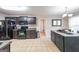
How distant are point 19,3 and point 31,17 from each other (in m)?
10.9

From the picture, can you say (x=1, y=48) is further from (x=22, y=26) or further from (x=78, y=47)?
(x=22, y=26)

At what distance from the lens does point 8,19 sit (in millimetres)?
A: 12297

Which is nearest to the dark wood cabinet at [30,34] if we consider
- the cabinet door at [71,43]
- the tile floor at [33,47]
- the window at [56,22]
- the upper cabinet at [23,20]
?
the upper cabinet at [23,20]

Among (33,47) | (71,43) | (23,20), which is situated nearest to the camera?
(71,43)

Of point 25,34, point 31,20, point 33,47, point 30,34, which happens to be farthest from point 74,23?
point 33,47

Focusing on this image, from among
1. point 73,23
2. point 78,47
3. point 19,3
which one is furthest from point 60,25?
point 19,3

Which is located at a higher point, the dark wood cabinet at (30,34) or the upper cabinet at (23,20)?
the upper cabinet at (23,20)

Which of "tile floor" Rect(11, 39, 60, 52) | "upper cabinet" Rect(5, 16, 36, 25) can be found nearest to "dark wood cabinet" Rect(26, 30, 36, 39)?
"upper cabinet" Rect(5, 16, 36, 25)

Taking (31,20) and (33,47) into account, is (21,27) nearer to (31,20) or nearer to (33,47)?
(31,20)

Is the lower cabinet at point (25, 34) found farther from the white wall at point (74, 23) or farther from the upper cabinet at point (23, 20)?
the white wall at point (74, 23)

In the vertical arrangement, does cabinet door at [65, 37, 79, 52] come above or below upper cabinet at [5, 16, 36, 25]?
below

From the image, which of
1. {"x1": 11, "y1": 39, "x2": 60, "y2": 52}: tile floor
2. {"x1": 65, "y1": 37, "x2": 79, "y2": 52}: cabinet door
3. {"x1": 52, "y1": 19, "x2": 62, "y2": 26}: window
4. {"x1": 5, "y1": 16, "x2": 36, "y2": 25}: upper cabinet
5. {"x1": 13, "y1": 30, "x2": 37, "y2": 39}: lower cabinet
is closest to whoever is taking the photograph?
{"x1": 65, "y1": 37, "x2": 79, "y2": 52}: cabinet door

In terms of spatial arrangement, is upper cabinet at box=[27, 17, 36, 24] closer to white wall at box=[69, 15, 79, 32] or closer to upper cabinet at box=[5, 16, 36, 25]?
upper cabinet at box=[5, 16, 36, 25]
